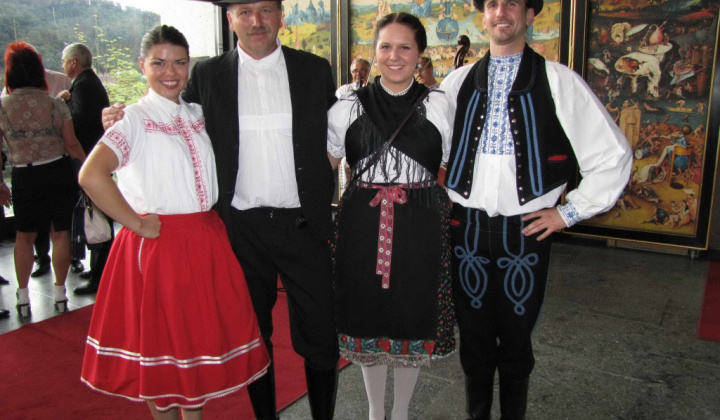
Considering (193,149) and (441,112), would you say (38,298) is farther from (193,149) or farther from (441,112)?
(441,112)

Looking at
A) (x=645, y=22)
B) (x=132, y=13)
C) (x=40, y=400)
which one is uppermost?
(x=132, y=13)

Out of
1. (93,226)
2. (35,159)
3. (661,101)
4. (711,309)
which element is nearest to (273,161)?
(93,226)

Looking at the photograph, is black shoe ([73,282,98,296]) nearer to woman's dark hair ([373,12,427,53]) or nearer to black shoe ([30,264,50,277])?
black shoe ([30,264,50,277])

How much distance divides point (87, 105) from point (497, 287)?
11.0ft

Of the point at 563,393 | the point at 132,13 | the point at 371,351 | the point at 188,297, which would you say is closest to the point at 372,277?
the point at 371,351

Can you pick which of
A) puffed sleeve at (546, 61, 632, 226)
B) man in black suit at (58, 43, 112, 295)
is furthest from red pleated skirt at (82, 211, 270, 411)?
man in black suit at (58, 43, 112, 295)

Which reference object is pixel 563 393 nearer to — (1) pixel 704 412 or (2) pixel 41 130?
(1) pixel 704 412

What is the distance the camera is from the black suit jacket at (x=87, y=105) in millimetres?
3980

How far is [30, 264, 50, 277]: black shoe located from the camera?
458 centimetres

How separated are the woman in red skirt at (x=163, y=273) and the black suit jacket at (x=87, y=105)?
8.20ft

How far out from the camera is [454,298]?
2029 millimetres

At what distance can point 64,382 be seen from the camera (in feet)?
8.91

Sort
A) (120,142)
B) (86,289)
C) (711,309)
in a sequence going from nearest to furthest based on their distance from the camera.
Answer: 1. (120,142)
2. (711,309)
3. (86,289)

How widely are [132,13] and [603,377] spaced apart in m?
5.92
